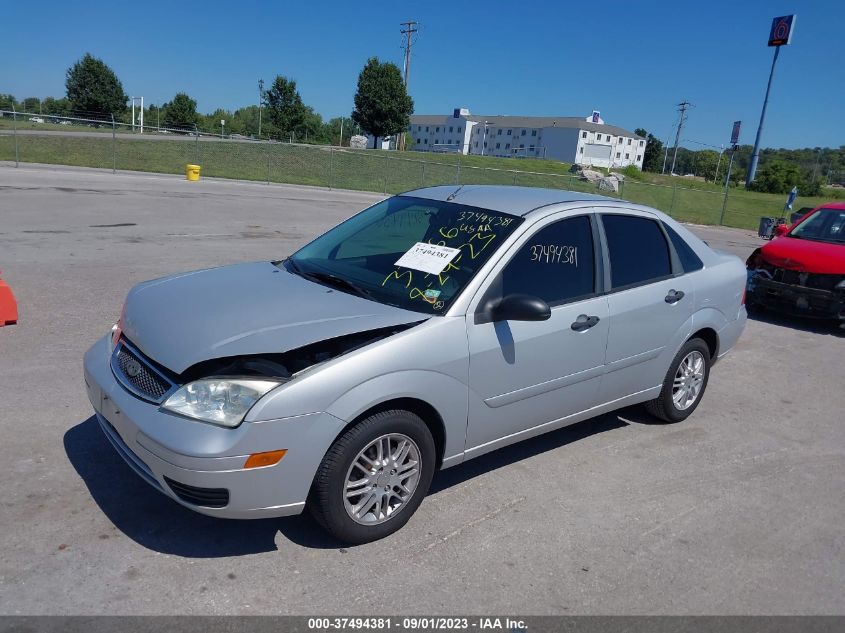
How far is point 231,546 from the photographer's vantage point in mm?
3354

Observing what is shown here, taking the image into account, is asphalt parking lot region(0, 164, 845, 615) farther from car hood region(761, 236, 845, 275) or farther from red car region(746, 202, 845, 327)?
car hood region(761, 236, 845, 275)

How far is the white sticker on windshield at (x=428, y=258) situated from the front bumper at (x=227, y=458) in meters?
1.21

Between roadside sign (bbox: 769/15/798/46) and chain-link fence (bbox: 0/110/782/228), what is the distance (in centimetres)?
1024

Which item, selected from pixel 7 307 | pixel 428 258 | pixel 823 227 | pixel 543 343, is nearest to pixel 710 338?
pixel 543 343

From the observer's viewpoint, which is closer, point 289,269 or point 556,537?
point 556,537

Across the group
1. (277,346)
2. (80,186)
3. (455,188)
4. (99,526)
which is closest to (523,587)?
(277,346)

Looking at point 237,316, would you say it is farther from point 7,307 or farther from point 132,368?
point 7,307

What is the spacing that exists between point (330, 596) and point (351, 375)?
3.21 feet

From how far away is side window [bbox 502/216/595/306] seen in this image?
397 centimetres

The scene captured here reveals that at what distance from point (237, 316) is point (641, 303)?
106 inches

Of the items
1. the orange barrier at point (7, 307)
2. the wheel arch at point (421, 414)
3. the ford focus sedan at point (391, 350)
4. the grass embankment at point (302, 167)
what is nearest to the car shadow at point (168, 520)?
the ford focus sedan at point (391, 350)

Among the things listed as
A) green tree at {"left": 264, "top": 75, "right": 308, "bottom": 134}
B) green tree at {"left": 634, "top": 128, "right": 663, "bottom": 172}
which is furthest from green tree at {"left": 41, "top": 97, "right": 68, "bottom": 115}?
green tree at {"left": 634, "top": 128, "right": 663, "bottom": 172}

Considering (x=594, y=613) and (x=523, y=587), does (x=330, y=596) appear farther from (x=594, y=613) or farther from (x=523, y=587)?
(x=594, y=613)

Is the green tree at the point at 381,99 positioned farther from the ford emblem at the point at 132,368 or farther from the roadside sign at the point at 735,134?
the ford emblem at the point at 132,368
